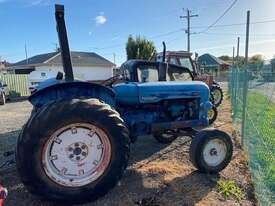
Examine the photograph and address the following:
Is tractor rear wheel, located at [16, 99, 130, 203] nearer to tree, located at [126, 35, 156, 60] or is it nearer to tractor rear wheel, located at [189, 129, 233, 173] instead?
tractor rear wheel, located at [189, 129, 233, 173]

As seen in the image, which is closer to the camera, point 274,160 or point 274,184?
point 274,184

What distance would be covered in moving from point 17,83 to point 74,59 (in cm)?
1407

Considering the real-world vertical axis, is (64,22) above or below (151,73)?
above

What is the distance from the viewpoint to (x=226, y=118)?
9477 mm

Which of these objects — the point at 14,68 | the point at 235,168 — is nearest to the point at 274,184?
the point at 235,168

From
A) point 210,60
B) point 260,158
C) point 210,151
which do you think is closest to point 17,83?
point 210,151

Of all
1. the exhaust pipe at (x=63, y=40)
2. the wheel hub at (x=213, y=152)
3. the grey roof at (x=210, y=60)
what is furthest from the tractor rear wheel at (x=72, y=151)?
the grey roof at (x=210, y=60)

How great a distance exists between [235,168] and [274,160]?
0.60m

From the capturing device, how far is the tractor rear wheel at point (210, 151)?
4.47 m

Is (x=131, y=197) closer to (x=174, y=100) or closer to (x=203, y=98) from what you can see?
(x=174, y=100)

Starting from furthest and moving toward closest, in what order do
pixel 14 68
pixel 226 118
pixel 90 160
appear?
pixel 14 68 < pixel 226 118 < pixel 90 160

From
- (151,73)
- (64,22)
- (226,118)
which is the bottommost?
(226,118)

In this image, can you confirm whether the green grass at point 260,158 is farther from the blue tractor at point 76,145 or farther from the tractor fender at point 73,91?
the tractor fender at point 73,91

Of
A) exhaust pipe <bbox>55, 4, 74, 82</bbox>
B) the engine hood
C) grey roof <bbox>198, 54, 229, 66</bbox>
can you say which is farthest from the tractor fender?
grey roof <bbox>198, 54, 229, 66</bbox>
